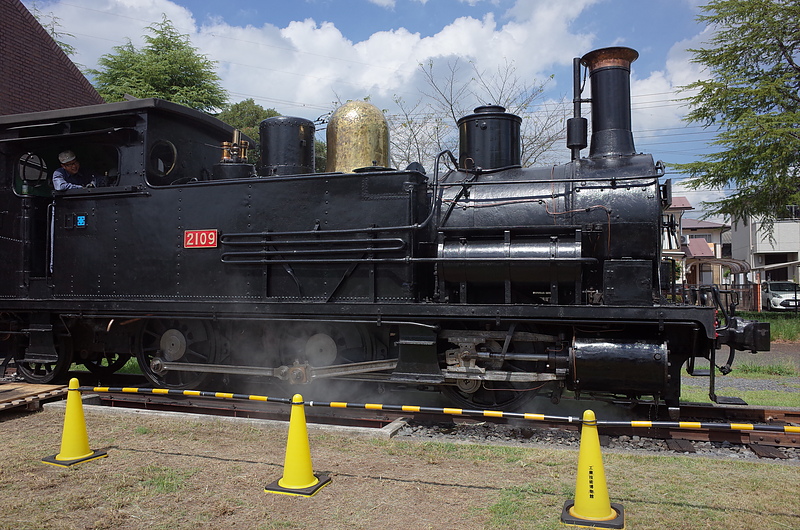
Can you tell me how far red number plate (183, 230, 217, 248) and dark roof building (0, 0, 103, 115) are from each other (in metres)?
9.48

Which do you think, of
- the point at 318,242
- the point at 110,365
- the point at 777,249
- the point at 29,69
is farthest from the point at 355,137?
the point at 777,249

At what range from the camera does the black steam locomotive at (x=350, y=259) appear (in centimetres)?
540

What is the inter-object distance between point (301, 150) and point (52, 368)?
15.5 feet

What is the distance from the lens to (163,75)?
26156 millimetres

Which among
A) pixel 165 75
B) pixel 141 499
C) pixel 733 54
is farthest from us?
pixel 165 75

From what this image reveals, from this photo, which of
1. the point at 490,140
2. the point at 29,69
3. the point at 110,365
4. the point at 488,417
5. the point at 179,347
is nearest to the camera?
the point at 488,417

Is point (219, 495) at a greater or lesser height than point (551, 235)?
lesser

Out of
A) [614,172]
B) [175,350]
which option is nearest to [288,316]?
[175,350]

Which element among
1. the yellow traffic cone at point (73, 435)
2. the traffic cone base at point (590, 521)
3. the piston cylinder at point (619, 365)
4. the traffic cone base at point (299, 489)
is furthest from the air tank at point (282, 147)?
the traffic cone base at point (590, 521)

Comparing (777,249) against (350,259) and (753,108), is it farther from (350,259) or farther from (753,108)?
(350,259)

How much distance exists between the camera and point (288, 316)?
6.18 metres

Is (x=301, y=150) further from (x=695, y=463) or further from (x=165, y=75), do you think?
(x=165, y=75)

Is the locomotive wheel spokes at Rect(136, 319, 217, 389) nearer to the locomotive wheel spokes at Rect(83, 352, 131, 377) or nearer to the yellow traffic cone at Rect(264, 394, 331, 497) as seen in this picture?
the locomotive wheel spokes at Rect(83, 352, 131, 377)

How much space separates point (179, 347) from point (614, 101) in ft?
18.4
